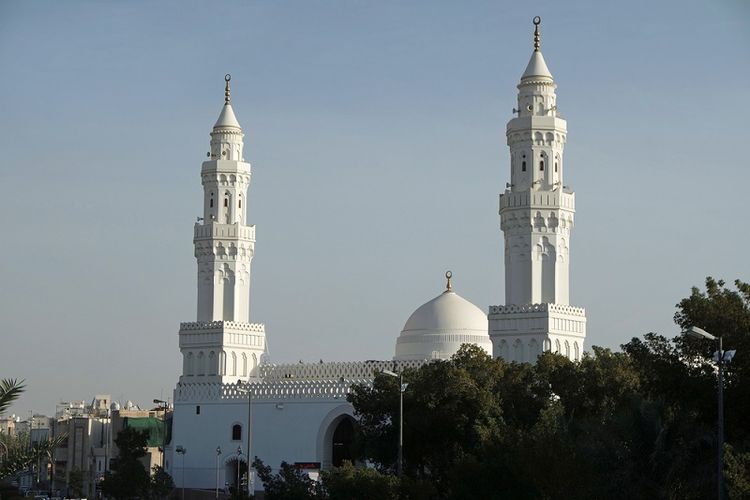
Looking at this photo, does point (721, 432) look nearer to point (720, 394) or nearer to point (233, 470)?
point (720, 394)

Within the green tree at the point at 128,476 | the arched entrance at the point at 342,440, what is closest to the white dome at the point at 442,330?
the arched entrance at the point at 342,440

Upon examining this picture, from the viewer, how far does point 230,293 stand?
211ft

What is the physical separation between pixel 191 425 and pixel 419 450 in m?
20.8

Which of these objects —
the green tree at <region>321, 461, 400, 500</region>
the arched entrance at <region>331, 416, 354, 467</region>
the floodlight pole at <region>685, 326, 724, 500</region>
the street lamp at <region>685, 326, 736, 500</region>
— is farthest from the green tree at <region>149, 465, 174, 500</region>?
the street lamp at <region>685, 326, 736, 500</region>

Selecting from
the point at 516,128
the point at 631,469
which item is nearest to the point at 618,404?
the point at 631,469

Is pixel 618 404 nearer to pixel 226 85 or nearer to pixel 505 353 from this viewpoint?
pixel 505 353

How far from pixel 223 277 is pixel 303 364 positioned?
16.2 feet

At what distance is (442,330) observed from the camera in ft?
201

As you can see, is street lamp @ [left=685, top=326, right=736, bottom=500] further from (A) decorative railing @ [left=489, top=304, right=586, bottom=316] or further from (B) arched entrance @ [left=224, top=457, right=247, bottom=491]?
(B) arched entrance @ [left=224, top=457, right=247, bottom=491]

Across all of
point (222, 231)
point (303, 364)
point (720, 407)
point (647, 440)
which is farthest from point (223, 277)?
point (720, 407)

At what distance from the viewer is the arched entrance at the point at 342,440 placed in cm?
6050

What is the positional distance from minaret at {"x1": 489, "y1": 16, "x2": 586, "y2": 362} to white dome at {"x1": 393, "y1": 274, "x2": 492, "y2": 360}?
5735 millimetres

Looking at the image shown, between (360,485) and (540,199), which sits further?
(540,199)

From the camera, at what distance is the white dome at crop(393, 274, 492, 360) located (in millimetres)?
61000
